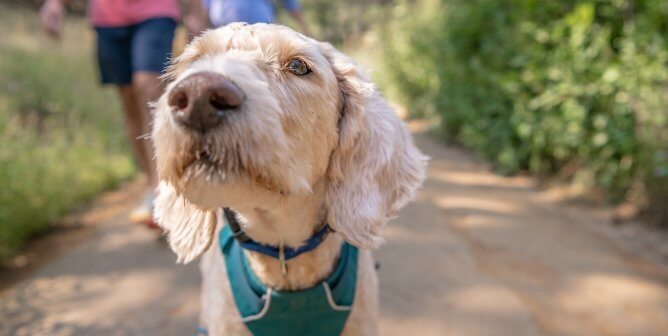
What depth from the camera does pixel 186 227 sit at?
1.68 metres

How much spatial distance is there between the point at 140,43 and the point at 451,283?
7.59 feet

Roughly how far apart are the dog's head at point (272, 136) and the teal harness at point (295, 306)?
0.22 m

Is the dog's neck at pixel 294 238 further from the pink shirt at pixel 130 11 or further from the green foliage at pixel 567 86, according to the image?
the green foliage at pixel 567 86

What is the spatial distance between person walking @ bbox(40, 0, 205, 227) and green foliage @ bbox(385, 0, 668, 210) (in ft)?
8.84

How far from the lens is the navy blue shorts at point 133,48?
3057 millimetres

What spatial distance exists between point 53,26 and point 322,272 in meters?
2.92

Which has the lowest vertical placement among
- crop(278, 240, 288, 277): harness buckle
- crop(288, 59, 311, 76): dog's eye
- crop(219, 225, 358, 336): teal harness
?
crop(219, 225, 358, 336): teal harness

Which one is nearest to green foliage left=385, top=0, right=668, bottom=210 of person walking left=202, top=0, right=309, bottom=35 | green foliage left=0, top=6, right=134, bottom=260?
person walking left=202, top=0, right=309, bottom=35

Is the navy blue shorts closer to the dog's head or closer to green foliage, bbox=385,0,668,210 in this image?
the dog's head

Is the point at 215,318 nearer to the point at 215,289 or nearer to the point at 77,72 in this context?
the point at 215,289

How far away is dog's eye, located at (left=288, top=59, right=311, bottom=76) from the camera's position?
4.61 ft

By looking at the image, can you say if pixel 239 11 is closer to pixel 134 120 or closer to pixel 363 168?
pixel 134 120

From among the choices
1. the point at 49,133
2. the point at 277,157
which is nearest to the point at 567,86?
the point at 277,157

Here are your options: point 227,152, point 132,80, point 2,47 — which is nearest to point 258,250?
point 227,152
